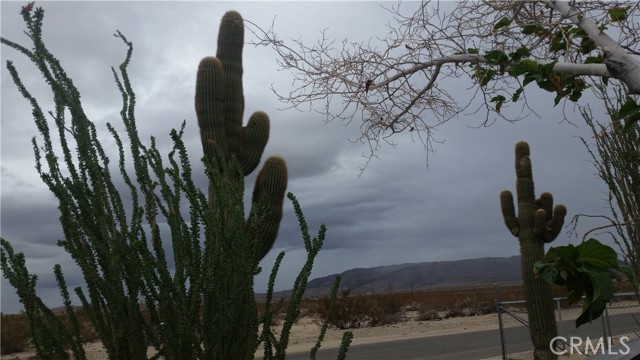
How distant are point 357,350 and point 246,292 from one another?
14.2 m

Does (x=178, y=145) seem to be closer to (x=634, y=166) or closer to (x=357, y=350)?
(x=634, y=166)

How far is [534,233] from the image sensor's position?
12312 millimetres

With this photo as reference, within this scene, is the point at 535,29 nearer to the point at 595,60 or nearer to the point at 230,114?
the point at 595,60

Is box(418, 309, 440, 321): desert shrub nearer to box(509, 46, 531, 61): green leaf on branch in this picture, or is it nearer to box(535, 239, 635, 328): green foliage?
box(509, 46, 531, 61): green leaf on branch

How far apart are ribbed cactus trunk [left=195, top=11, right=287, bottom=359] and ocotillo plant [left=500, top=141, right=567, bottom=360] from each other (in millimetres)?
4954

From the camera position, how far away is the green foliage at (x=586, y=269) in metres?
2.90

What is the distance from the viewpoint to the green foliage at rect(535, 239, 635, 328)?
2.90 m

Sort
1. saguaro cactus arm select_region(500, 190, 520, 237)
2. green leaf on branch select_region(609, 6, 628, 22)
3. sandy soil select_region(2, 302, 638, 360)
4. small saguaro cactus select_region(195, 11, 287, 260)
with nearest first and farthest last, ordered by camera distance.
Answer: green leaf on branch select_region(609, 6, 628, 22)
small saguaro cactus select_region(195, 11, 287, 260)
saguaro cactus arm select_region(500, 190, 520, 237)
sandy soil select_region(2, 302, 638, 360)

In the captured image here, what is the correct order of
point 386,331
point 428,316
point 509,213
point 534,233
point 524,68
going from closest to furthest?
point 524,68, point 534,233, point 509,213, point 386,331, point 428,316

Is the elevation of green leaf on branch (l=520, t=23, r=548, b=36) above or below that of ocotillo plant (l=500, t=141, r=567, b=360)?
above

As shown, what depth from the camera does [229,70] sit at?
1333 centimetres

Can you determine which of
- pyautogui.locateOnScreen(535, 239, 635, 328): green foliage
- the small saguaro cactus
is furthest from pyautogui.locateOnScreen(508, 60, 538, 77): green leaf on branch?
the small saguaro cactus

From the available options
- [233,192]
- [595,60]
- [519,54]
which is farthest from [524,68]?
[233,192]

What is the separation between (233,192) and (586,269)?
6.04 feet
